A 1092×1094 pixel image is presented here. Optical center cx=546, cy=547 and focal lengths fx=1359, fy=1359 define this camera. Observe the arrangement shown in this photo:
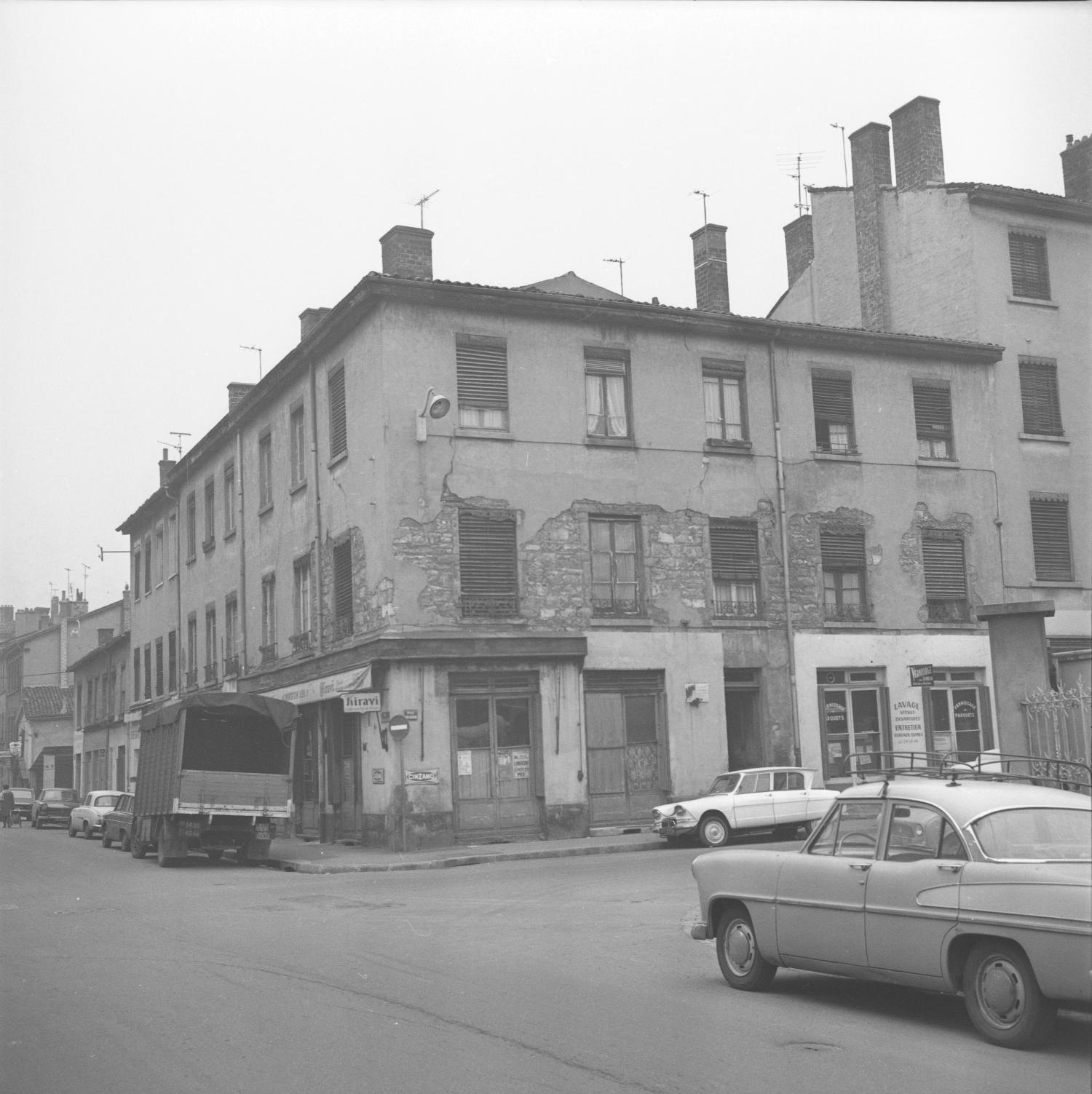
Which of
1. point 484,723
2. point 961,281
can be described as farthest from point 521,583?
point 961,281

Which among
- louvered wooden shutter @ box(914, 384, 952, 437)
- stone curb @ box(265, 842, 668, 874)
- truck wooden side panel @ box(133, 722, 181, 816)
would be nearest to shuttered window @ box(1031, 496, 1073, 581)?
louvered wooden shutter @ box(914, 384, 952, 437)

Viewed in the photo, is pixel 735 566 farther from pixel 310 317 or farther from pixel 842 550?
pixel 310 317

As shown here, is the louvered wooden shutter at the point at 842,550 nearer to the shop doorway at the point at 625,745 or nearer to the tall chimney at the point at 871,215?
the shop doorway at the point at 625,745

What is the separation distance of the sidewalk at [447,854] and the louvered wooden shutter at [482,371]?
323 inches

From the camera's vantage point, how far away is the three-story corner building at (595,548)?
24688 millimetres

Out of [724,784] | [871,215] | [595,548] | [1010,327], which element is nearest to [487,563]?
[595,548]

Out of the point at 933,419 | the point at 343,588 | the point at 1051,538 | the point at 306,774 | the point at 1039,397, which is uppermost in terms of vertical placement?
the point at 1039,397

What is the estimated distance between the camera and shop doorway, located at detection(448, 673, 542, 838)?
2430 cm

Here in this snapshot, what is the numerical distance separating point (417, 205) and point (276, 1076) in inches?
904

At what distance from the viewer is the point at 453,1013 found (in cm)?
876

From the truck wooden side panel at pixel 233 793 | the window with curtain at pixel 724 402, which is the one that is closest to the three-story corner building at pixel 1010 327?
the window with curtain at pixel 724 402

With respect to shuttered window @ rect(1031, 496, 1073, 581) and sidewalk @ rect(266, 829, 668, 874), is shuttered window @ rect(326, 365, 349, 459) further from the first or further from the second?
shuttered window @ rect(1031, 496, 1073, 581)

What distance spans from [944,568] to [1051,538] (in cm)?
306

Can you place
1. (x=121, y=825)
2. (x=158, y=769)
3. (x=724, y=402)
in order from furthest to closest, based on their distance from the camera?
1. (x=121, y=825)
2. (x=724, y=402)
3. (x=158, y=769)
